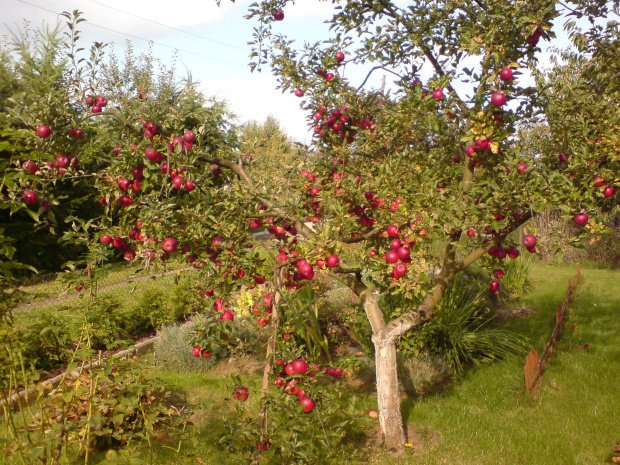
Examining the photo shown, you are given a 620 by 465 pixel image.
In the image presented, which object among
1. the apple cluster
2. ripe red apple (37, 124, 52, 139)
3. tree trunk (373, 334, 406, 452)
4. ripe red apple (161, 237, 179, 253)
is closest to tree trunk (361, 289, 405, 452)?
tree trunk (373, 334, 406, 452)

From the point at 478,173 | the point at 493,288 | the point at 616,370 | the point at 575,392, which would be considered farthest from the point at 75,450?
the point at 616,370

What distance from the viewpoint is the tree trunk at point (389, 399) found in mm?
3182

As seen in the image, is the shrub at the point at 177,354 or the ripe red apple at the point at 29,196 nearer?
the ripe red apple at the point at 29,196

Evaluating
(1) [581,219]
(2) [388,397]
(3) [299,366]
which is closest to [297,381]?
(3) [299,366]

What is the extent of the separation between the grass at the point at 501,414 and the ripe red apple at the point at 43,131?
1.60 m

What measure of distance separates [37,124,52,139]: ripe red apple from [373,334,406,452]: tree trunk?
7.80 feet

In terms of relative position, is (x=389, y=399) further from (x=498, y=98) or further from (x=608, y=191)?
(x=498, y=98)

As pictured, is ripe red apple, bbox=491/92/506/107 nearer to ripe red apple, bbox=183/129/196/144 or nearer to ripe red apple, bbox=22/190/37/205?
ripe red apple, bbox=183/129/196/144

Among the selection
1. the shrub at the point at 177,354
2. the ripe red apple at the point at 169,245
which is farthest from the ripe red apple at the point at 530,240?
the shrub at the point at 177,354

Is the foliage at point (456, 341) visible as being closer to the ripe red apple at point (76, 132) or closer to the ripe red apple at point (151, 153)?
the ripe red apple at point (151, 153)

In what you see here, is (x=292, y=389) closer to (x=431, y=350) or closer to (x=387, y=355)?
(x=387, y=355)

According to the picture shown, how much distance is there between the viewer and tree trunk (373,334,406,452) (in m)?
3.18

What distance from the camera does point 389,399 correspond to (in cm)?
318

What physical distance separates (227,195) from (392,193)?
3.43 feet
